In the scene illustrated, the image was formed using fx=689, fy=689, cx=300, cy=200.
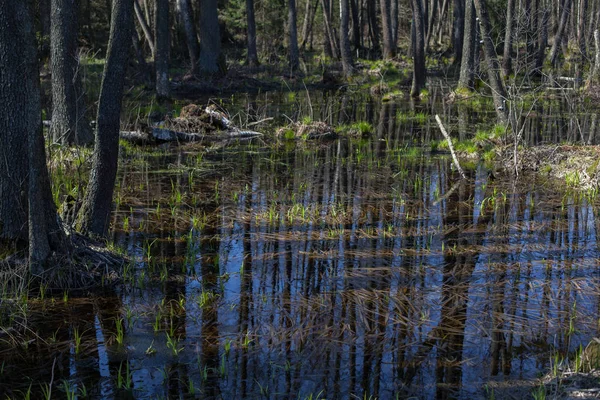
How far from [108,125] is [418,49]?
1728cm

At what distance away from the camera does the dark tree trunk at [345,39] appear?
29006mm

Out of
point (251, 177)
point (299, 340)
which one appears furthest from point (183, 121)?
point (299, 340)

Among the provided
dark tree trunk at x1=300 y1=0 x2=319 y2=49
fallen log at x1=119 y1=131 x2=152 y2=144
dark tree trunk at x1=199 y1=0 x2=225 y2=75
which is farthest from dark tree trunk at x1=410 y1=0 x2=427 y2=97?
dark tree trunk at x1=300 y1=0 x2=319 y2=49

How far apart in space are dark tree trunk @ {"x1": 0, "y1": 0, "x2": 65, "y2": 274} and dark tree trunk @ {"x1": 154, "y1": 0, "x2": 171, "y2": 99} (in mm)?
14030

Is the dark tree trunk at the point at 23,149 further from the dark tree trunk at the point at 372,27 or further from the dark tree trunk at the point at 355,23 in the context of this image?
the dark tree trunk at the point at 372,27

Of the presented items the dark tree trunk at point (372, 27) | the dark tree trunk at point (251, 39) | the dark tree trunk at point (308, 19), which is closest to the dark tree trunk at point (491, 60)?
the dark tree trunk at point (251, 39)

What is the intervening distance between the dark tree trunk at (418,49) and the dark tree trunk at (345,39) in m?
5.49

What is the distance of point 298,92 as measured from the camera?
27031 mm

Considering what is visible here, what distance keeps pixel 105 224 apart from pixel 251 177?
4221 mm

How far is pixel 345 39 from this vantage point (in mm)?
29969

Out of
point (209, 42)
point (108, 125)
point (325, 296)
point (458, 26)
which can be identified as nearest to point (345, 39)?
point (209, 42)

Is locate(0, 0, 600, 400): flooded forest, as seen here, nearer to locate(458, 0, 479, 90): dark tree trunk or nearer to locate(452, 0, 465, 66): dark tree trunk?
locate(458, 0, 479, 90): dark tree trunk

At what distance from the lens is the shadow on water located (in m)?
4.96

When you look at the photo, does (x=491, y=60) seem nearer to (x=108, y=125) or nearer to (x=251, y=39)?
(x=108, y=125)
